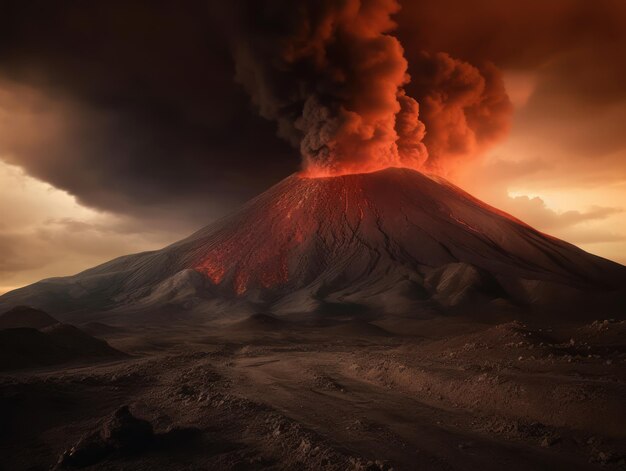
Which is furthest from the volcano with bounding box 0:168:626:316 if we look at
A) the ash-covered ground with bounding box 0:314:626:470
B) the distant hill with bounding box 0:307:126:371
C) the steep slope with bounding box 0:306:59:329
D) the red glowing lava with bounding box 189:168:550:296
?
the ash-covered ground with bounding box 0:314:626:470

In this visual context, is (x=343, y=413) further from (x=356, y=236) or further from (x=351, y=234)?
(x=351, y=234)

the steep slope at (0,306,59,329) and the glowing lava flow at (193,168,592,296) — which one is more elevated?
the glowing lava flow at (193,168,592,296)

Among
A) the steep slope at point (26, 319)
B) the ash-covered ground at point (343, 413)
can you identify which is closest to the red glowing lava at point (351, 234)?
the steep slope at point (26, 319)

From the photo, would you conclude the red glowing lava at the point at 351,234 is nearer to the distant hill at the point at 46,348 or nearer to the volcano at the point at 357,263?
the volcano at the point at 357,263

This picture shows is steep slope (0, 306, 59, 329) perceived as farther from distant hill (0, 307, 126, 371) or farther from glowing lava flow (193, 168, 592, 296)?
glowing lava flow (193, 168, 592, 296)

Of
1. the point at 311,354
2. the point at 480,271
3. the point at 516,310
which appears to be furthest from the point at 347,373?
the point at 480,271

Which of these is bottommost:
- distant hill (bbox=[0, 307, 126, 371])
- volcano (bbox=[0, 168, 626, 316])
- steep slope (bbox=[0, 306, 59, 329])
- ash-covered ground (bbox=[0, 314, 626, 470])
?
ash-covered ground (bbox=[0, 314, 626, 470])

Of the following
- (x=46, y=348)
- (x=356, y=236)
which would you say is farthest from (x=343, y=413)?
(x=356, y=236)
